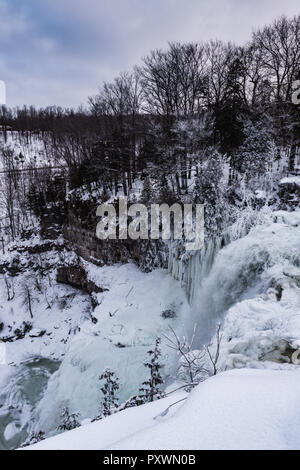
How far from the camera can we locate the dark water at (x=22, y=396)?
9.84 m

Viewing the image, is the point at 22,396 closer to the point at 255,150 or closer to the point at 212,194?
the point at 212,194

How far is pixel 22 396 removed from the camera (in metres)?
11.9

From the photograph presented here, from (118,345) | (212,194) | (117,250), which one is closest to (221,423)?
(118,345)

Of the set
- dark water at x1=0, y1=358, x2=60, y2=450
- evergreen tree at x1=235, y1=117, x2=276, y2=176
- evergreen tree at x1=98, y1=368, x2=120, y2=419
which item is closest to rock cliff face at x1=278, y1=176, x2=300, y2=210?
evergreen tree at x1=235, y1=117, x2=276, y2=176

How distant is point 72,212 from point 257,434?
2065cm

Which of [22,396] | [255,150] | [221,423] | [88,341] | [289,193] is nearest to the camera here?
[221,423]

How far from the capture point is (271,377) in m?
3.14

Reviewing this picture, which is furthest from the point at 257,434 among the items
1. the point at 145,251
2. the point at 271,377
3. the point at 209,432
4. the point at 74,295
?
the point at 74,295

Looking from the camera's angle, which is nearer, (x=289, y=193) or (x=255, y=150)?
(x=289, y=193)

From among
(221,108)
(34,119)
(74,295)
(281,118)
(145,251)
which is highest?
(34,119)

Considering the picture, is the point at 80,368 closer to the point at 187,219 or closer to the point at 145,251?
the point at 145,251

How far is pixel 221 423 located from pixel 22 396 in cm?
1291

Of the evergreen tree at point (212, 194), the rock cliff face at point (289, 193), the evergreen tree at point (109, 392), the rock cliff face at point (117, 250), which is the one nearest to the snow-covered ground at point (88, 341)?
the rock cliff face at point (117, 250)

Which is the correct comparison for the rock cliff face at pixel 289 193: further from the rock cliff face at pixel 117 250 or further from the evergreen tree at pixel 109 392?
the evergreen tree at pixel 109 392
